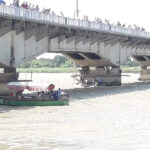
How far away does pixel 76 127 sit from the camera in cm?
3027

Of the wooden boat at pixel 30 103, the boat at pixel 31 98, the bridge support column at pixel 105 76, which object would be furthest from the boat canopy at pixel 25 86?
the bridge support column at pixel 105 76

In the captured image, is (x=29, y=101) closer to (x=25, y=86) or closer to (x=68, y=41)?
(x=25, y=86)

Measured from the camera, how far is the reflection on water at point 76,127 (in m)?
24.7

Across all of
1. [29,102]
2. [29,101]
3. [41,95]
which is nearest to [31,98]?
[29,101]

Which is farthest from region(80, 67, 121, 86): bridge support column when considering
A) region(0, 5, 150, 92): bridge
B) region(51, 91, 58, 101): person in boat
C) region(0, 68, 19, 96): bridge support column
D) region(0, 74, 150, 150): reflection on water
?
region(51, 91, 58, 101): person in boat

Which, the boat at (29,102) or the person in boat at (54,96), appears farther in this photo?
the person in boat at (54,96)

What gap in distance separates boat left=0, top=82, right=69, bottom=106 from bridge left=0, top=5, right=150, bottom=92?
78.0 inches

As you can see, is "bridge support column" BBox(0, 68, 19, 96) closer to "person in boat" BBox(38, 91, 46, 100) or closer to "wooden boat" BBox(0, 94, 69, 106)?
"wooden boat" BBox(0, 94, 69, 106)

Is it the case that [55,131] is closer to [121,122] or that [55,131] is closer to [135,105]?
[121,122]

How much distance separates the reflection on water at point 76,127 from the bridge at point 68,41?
775 centimetres

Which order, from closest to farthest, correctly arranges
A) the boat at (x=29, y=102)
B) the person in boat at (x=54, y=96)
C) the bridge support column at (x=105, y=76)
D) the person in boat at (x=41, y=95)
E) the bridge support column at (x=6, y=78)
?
the boat at (x=29, y=102) < the person in boat at (x=41, y=95) < the person in boat at (x=54, y=96) < the bridge support column at (x=6, y=78) < the bridge support column at (x=105, y=76)

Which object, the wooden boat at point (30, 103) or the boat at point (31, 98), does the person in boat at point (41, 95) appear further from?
the wooden boat at point (30, 103)

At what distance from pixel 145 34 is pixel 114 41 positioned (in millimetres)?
7518

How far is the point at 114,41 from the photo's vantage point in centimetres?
7250
